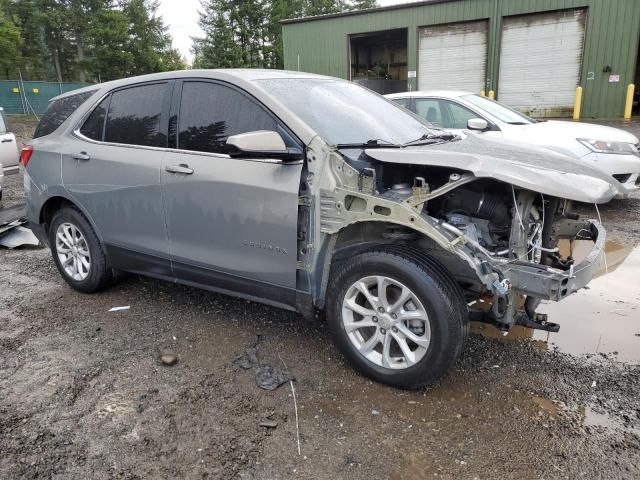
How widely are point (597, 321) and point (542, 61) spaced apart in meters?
17.6

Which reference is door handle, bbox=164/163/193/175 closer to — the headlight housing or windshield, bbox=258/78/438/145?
windshield, bbox=258/78/438/145

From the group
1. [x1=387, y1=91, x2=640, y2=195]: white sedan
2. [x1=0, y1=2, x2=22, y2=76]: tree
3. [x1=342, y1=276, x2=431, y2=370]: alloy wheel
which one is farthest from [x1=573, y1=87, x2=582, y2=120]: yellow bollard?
[x1=0, y1=2, x2=22, y2=76]: tree

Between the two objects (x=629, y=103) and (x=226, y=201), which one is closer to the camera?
(x=226, y=201)

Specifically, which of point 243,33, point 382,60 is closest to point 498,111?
point 382,60

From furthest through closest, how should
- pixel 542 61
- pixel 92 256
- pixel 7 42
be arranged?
pixel 7 42, pixel 542 61, pixel 92 256

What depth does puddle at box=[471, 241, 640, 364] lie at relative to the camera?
3.44 metres

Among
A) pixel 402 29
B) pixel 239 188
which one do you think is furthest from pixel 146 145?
pixel 402 29

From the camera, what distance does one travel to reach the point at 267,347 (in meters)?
3.50

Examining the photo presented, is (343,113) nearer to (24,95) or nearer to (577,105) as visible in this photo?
(577,105)

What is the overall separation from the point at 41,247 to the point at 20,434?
13.3 feet

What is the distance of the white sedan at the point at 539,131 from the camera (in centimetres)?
649

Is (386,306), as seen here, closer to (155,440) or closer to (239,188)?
(239,188)

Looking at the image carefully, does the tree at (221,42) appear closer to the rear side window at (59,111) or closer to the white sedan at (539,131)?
the white sedan at (539,131)

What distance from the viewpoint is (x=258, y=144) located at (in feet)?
9.63
